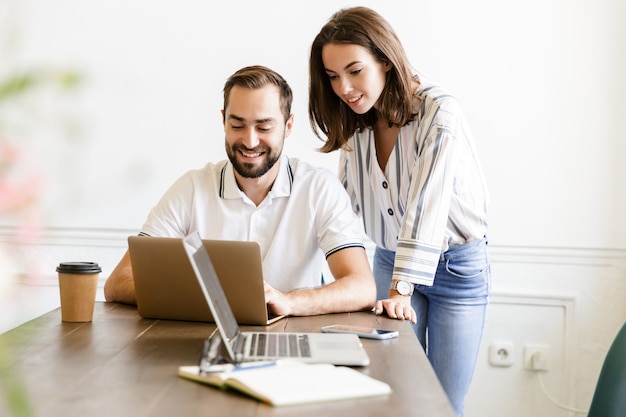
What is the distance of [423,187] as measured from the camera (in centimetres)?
185

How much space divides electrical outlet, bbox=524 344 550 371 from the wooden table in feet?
4.54

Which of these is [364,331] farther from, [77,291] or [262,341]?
[77,291]

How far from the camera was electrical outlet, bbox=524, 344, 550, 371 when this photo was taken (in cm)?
286

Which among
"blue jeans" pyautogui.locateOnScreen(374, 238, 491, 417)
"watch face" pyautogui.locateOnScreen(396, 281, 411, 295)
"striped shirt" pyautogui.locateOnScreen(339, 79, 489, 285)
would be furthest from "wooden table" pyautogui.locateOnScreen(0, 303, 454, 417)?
"blue jeans" pyautogui.locateOnScreen(374, 238, 491, 417)

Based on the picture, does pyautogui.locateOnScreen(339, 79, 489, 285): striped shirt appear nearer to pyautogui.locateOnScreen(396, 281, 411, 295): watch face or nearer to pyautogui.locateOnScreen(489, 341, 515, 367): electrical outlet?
pyautogui.locateOnScreen(396, 281, 411, 295): watch face

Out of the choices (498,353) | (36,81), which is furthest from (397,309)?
(36,81)

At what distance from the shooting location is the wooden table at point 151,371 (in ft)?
3.25

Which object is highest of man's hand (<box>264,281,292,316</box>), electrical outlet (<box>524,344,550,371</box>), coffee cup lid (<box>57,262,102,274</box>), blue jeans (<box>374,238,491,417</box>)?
coffee cup lid (<box>57,262,102,274</box>)

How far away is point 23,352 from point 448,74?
193 centimetres

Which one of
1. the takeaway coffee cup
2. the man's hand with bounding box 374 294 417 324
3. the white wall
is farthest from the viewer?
the white wall

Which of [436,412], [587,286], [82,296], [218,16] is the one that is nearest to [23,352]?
[82,296]

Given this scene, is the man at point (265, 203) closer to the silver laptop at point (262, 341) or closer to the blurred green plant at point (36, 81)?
the silver laptop at point (262, 341)

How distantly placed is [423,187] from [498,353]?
4.12 feet

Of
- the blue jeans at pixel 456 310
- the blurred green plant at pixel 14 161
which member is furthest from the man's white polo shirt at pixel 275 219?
the blurred green plant at pixel 14 161
